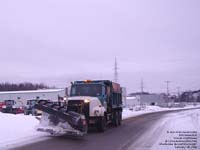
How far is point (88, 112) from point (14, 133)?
3.93 m

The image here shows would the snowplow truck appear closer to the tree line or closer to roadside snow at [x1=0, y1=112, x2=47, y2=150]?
roadside snow at [x1=0, y1=112, x2=47, y2=150]

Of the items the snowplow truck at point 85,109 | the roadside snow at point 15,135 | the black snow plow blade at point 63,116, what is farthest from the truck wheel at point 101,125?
the roadside snow at point 15,135

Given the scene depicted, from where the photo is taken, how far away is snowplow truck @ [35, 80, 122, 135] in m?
17.0

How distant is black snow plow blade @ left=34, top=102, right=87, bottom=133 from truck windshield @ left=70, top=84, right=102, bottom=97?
3.76 meters

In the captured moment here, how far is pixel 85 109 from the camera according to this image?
19719 millimetres

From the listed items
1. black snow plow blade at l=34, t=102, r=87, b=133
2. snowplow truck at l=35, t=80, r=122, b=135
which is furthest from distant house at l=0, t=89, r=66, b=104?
black snow plow blade at l=34, t=102, r=87, b=133

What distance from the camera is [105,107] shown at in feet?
70.6

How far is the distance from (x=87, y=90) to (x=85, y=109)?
2.04 metres

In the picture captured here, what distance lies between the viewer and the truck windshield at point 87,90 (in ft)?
70.3

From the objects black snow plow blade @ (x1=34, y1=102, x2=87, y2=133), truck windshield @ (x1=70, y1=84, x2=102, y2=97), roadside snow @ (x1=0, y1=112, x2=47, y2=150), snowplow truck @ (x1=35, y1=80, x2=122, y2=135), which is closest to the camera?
roadside snow @ (x1=0, y1=112, x2=47, y2=150)

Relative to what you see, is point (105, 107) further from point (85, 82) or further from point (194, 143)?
point (194, 143)

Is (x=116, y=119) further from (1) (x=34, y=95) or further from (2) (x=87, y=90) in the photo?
(1) (x=34, y=95)

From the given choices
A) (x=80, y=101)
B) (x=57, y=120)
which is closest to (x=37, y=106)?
(x=57, y=120)

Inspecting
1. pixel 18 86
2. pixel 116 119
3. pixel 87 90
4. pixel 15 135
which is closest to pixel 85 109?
pixel 87 90
